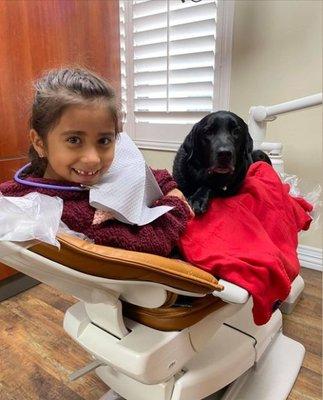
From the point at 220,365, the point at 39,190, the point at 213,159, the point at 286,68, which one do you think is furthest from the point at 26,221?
the point at 286,68

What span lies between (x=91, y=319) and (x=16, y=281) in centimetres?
96

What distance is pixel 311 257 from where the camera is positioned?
5.56 ft

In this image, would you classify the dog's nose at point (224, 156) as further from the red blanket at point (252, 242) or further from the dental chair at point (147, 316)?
the dental chair at point (147, 316)

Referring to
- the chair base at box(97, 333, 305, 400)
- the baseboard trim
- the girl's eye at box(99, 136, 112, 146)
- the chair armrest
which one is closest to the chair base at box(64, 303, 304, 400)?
the chair base at box(97, 333, 305, 400)

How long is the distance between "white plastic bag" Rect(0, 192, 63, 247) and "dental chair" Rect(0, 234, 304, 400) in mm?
21

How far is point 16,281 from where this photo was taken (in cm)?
149

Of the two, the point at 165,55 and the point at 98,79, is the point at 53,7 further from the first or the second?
the point at 98,79

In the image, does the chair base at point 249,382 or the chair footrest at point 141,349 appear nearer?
the chair footrest at point 141,349

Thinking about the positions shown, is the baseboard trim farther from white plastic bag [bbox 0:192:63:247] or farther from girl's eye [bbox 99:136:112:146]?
white plastic bag [bbox 0:192:63:247]

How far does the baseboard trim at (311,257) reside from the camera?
1675mm

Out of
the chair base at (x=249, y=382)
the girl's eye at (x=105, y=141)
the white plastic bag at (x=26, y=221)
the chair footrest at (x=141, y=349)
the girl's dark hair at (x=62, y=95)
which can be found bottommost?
the chair base at (x=249, y=382)

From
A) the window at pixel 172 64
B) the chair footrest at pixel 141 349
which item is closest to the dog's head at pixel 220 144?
the chair footrest at pixel 141 349

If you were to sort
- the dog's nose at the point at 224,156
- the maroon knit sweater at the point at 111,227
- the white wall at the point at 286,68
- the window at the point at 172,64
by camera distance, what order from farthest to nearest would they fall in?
1. the window at the point at 172,64
2. the white wall at the point at 286,68
3. the dog's nose at the point at 224,156
4. the maroon knit sweater at the point at 111,227

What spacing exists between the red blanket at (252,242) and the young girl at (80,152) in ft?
0.26
